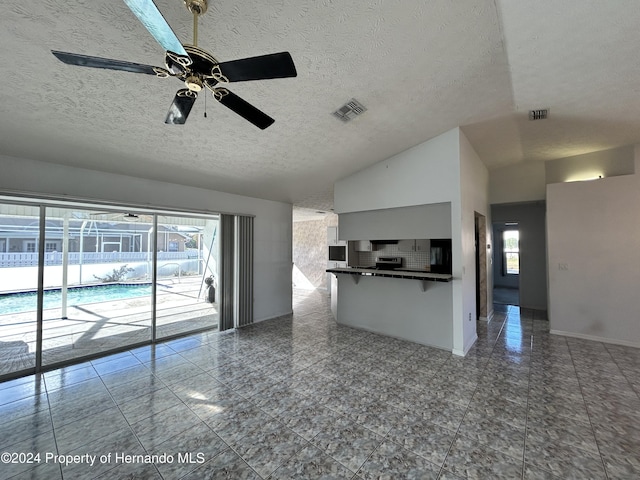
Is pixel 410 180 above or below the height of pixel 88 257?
above

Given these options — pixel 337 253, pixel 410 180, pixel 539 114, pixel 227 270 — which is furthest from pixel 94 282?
pixel 539 114

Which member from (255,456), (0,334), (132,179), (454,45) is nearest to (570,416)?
(255,456)

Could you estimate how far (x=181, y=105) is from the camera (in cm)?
184

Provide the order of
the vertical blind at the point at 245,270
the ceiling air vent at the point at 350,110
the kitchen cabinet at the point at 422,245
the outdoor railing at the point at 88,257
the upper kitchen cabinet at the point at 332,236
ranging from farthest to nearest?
the upper kitchen cabinet at the point at 332,236 → the vertical blind at the point at 245,270 → the kitchen cabinet at the point at 422,245 → the outdoor railing at the point at 88,257 → the ceiling air vent at the point at 350,110

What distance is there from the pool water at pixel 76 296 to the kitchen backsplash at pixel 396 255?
4282 mm

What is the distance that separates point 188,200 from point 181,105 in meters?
3.00

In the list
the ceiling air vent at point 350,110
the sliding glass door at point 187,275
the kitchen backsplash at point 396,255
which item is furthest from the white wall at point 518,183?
the sliding glass door at point 187,275

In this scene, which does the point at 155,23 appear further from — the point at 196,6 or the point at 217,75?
the point at 196,6

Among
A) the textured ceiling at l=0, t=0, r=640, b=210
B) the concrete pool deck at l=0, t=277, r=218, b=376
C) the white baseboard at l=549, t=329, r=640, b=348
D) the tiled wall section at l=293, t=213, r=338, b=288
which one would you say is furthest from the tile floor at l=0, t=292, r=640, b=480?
the tiled wall section at l=293, t=213, r=338, b=288

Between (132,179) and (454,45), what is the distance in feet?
14.5

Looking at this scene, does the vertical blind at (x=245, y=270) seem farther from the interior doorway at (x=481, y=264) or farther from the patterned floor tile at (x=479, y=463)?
the interior doorway at (x=481, y=264)

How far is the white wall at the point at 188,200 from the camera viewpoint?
310 centimetres

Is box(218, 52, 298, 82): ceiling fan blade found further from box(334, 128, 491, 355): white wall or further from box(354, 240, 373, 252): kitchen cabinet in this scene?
box(354, 240, 373, 252): kitchen cabinet

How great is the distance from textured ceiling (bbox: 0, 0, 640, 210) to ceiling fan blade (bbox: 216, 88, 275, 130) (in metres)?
0.53
